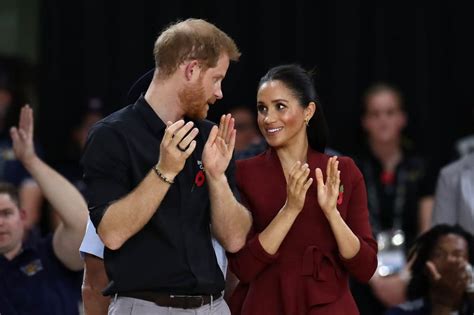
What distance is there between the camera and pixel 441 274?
6.31m


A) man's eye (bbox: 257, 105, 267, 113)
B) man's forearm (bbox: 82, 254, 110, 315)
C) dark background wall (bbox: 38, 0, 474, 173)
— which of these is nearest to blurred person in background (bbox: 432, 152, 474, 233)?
dark background wall (bbox: 38, 0, 474, 173)

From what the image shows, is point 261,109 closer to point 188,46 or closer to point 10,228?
point 188,46

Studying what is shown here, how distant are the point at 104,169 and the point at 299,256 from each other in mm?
827

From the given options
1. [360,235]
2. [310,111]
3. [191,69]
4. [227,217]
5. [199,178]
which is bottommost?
[360,235]

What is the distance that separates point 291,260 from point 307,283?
0.10 meters

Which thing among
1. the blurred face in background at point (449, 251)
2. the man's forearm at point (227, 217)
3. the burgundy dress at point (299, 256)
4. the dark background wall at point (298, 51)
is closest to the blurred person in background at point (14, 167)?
the dark background wall at point (298, 51)

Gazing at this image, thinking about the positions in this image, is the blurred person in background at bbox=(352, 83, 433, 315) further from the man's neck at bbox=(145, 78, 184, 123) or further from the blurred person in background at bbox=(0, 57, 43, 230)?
the man's neck at bbox=(145, 78, 184, 123)

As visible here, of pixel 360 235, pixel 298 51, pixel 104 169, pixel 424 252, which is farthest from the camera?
pixel 298 51

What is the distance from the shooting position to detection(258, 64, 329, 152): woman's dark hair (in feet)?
17.3

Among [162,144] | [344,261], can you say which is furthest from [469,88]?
[162,144]

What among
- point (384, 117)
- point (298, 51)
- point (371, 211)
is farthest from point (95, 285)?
point (298, 51)

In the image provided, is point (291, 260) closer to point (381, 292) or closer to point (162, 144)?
point (162, 144)

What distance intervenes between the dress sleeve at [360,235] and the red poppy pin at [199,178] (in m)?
0.60

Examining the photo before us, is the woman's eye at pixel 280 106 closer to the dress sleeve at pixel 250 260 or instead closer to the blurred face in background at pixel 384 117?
the dress sleeve at pixel 250 260
